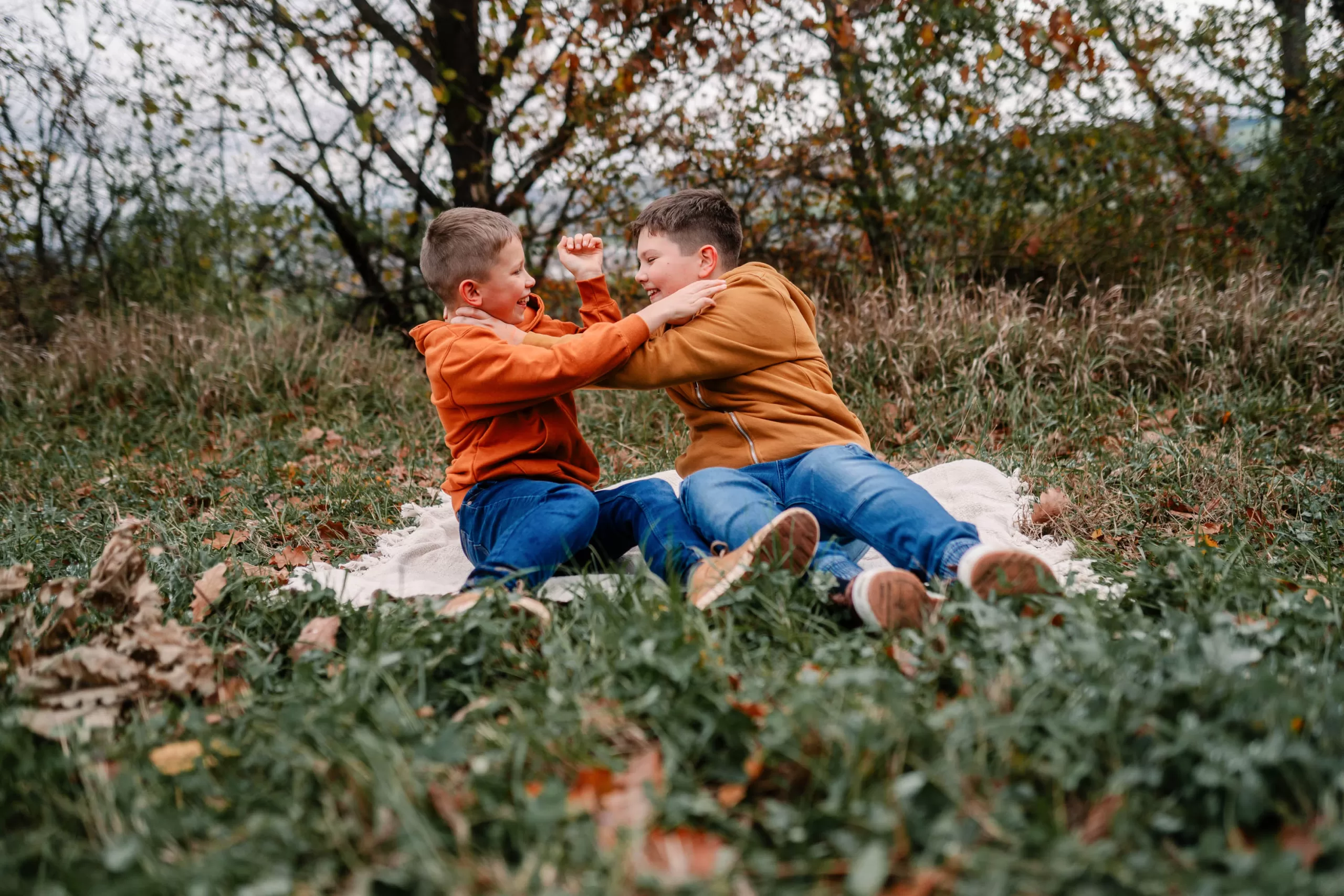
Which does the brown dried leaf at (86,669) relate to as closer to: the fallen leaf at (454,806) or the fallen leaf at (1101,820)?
the fallen leaf at (454,806)

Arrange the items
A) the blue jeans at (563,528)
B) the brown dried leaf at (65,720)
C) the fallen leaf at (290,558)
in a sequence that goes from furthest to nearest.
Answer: the fallen leaf at (290,558)
the blue jeans at (563,528)
the brown dried leaf at (65,720)

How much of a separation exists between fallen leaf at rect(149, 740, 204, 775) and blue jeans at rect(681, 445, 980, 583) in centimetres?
143

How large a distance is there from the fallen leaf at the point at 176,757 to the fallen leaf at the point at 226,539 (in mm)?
1673

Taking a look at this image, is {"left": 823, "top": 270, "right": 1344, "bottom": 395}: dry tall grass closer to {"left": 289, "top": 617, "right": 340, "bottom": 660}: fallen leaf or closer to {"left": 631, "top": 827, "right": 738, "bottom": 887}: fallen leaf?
{"left": 289, "top": 617, "right": 340, "bottom": 660}: fallen leaf

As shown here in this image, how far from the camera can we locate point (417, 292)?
25.8 ft

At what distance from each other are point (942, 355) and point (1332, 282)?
9.14 ft

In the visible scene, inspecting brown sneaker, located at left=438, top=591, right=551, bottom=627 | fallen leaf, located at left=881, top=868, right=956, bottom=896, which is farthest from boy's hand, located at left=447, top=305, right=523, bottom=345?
fallen leaf, located at left=881, top=868, right=956, bottom=896

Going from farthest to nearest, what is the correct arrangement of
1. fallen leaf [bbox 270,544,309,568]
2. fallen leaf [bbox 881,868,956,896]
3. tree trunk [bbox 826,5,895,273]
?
tree trunk [bbox 826,5,895,273] → fallen leaf [bbox 270,544,309,568] → fallen leaf [bbox 881,868,956,896]

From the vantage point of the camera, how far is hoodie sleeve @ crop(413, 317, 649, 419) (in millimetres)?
2689

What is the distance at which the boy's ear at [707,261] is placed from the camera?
3.11 m

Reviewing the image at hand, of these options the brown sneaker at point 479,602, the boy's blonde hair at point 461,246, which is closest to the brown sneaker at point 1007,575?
the brown sneaker at point 479,602

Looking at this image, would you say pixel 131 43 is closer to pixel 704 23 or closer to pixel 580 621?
pixel 704 23

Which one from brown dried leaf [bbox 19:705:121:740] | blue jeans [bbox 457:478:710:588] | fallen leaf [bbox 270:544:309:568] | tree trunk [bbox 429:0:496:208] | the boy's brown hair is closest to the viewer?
brown dried leaf [bbox 19:705:121:740]

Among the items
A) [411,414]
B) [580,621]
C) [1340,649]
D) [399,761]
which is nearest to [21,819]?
[399,761]
